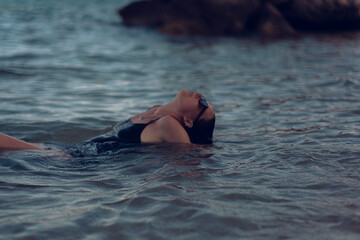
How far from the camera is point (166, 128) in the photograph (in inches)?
197

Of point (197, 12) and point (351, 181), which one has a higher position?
point (197, 12)

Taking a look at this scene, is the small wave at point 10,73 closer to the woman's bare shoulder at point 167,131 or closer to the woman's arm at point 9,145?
the woman's arm at point 9,145

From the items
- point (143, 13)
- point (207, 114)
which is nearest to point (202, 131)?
point (207, 114)

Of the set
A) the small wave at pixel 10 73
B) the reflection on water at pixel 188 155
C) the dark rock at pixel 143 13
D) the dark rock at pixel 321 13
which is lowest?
the reflection on water at pixel 188 155

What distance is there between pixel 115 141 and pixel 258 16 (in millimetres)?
16250

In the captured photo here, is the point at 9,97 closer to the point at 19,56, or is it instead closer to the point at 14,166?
the point at 14,166

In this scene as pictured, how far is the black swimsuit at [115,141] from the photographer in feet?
17.1

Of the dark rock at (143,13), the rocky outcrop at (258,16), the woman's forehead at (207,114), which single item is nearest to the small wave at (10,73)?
the woman's forehead at (207,114)

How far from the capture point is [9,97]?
8.47 metres

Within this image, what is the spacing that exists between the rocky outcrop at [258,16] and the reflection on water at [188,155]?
571 cm

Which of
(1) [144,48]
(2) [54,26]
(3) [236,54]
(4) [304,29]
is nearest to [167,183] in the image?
(3) [236,54]

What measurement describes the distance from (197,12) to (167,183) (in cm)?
1622

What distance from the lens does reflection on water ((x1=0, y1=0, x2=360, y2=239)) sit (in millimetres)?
3295

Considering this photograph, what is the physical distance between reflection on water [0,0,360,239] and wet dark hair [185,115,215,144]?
0.60 ft
